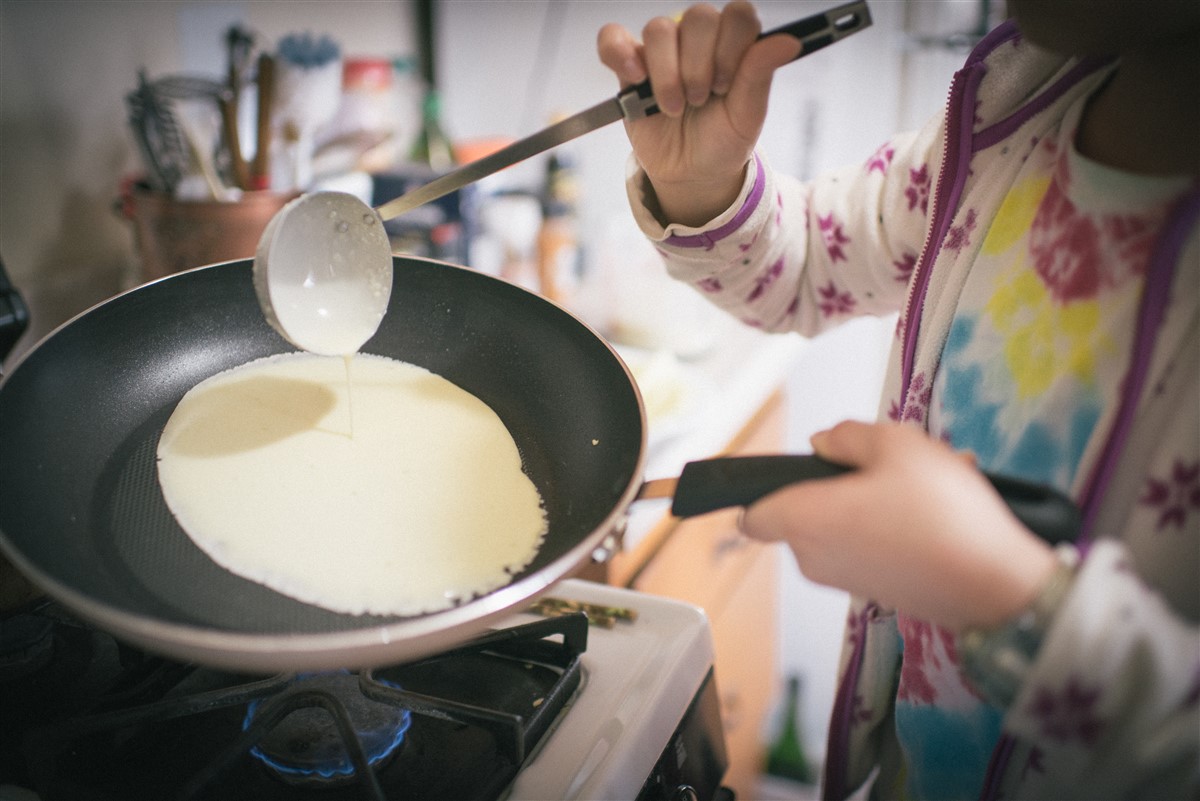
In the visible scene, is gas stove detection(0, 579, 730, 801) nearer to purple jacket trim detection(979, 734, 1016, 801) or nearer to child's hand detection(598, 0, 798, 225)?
purple jacket trim detection(979, 734, 1016, 801)

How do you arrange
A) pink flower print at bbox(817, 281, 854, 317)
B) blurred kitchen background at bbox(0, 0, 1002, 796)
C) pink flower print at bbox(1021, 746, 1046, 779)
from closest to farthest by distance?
pink flower print at bbox(1021, 746, 1046, 779), pink flower print at bbox(817, 281, 854, 317), blurred kitchen background at bbox(0, 0, 1002, 796)

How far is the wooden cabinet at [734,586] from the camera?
3.50ft

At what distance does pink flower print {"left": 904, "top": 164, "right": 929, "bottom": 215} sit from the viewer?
0.67m

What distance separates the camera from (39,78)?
0.88 meters

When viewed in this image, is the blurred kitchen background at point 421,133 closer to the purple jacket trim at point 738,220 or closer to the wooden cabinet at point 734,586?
the wooden cabinet at point 734,586

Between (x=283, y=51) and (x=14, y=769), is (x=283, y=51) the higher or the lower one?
the higher one

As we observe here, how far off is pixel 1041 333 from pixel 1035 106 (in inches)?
6.3

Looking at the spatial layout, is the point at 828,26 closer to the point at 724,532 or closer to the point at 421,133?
the point at 724,532

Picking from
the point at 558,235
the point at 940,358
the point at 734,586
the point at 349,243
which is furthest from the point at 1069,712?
the point at 558,235

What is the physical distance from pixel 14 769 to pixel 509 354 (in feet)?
1.48

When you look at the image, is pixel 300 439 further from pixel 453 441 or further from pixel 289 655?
pixel 289 655

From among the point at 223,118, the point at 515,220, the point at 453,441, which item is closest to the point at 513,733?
the point at 453,441

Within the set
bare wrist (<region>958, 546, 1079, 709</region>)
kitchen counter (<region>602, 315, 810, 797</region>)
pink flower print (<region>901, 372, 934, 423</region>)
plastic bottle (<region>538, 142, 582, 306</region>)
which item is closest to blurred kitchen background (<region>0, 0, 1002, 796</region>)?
plastic bottle (<region>538, 142, 582, 306</region>)

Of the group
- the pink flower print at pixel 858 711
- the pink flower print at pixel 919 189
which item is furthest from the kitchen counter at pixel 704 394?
the pink flower print at pixel 919 189
